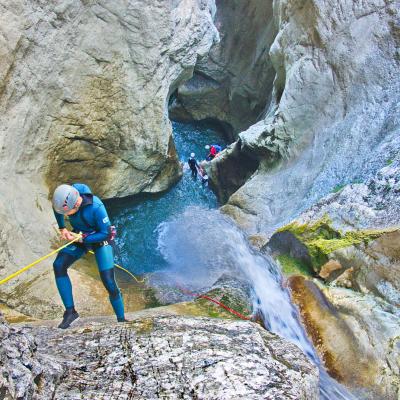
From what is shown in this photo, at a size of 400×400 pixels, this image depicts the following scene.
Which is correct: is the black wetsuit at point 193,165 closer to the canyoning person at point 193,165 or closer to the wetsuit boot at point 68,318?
the canyoning person at point 193,165

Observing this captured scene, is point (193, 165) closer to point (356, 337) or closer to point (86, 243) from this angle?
point (356, 337)

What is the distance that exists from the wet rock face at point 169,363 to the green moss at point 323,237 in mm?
4215

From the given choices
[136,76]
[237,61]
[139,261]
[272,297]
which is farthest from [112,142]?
[237,61]

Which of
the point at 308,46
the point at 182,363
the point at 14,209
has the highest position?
the point at 308,46

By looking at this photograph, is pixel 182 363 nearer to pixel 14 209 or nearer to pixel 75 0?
pixel 14 209

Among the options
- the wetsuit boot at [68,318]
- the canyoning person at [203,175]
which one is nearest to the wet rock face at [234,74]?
the canyoning person at [203,175]

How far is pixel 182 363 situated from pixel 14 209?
8.18 metres

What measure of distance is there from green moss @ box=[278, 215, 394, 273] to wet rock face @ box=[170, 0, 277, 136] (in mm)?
17531

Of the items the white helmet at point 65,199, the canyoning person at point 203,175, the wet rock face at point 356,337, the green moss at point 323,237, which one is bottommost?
the canyoning person at point 203,175

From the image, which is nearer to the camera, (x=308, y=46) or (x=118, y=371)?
(x=118, y=371)

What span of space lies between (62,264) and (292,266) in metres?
5.87

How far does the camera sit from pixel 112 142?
15.1 metres

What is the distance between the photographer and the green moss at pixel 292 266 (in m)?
9.60

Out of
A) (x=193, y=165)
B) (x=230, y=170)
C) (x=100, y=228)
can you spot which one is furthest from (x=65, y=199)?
(x=193, y=165)
